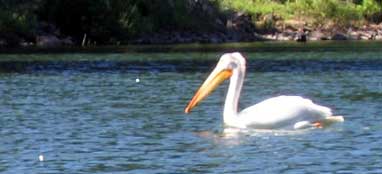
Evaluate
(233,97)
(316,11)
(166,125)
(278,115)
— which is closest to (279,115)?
(278,115)

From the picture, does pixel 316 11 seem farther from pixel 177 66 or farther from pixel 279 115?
pixel 279 115

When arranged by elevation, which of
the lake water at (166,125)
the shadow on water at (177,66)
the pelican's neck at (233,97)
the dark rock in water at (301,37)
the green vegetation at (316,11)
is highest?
the pelican's neck at (233,97)

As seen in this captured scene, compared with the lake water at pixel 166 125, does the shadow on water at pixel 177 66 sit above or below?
below

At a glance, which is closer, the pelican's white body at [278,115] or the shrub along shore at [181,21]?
the pelican's white body at [278,115]

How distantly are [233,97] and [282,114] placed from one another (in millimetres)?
1431

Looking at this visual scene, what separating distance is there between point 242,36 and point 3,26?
80.0 feet

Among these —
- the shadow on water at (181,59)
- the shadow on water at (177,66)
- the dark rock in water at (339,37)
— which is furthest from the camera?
the dark rock in water at (339,37)

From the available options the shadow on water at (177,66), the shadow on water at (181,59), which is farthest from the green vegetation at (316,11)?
the shadow on water at (177,66)

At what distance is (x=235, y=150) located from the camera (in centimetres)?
2173

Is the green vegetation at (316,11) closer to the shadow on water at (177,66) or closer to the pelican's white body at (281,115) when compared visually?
the shadow on water at (177,66)

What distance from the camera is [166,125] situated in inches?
1032

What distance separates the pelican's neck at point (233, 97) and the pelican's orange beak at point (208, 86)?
0.73 feet

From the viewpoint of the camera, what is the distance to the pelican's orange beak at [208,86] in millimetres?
26109

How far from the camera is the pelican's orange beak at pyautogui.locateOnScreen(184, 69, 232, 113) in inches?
1028
